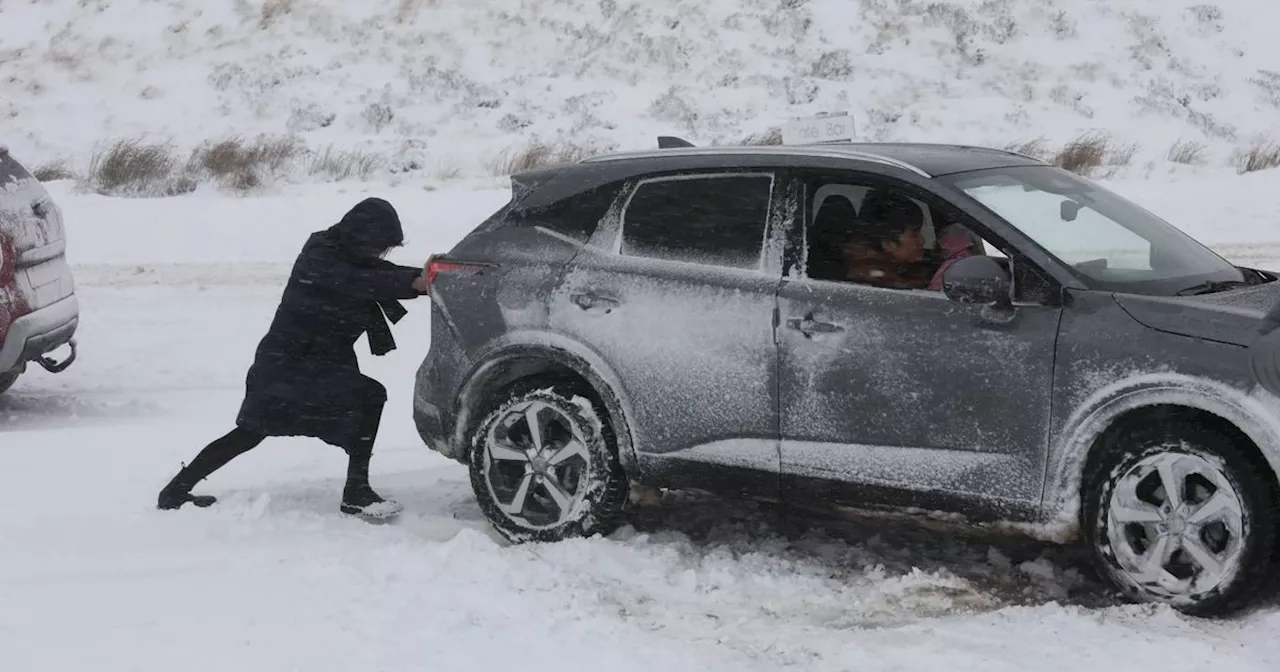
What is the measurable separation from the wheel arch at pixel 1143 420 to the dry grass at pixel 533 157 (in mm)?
12809

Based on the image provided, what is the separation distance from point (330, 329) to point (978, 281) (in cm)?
279

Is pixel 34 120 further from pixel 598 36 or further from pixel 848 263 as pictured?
pixel 848 263

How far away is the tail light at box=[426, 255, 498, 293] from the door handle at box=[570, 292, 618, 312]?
1.67ft

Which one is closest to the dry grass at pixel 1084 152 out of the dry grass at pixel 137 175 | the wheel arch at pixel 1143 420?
the dry grass at pixel 137 175

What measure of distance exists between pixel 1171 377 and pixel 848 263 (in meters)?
1.24

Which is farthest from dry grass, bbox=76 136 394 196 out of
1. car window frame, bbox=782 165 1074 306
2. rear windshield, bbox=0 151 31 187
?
car window frame, bbox=782 165 1074 306

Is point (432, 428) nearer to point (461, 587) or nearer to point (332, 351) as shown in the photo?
point (332, 351)

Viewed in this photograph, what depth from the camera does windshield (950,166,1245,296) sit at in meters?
4.79

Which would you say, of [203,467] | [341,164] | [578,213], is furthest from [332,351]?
[341,164]

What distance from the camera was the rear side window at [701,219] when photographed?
529cm

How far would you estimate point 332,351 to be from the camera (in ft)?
19.7

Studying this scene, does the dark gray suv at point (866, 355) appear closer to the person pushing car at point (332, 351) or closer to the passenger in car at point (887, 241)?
the passenger in car at point (887, 241)

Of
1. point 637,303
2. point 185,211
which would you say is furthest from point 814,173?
point 185,211

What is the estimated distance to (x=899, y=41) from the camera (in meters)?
23.4
